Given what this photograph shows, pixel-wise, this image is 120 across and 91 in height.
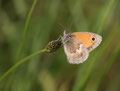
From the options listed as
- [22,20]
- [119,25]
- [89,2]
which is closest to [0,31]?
[22,20]

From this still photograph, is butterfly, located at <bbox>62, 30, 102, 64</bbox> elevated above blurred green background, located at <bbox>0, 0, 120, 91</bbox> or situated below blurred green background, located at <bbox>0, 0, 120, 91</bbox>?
below

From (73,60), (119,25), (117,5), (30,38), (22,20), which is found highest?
(22,20)

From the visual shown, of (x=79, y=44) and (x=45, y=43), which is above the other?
(x=45, y=43)

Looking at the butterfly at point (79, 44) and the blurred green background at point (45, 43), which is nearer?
the butterfly at point (79, 44)

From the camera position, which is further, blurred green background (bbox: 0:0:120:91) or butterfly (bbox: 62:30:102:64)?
blurred green background (bbox: 0:0:120:91)

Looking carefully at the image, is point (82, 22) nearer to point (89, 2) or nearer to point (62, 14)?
point (62, 14)

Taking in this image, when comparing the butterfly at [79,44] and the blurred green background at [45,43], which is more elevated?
the blurred green background at [45,43]

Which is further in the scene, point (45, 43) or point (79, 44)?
point (45, 43)

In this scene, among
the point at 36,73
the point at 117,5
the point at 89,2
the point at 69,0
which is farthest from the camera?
the point at 89,2
